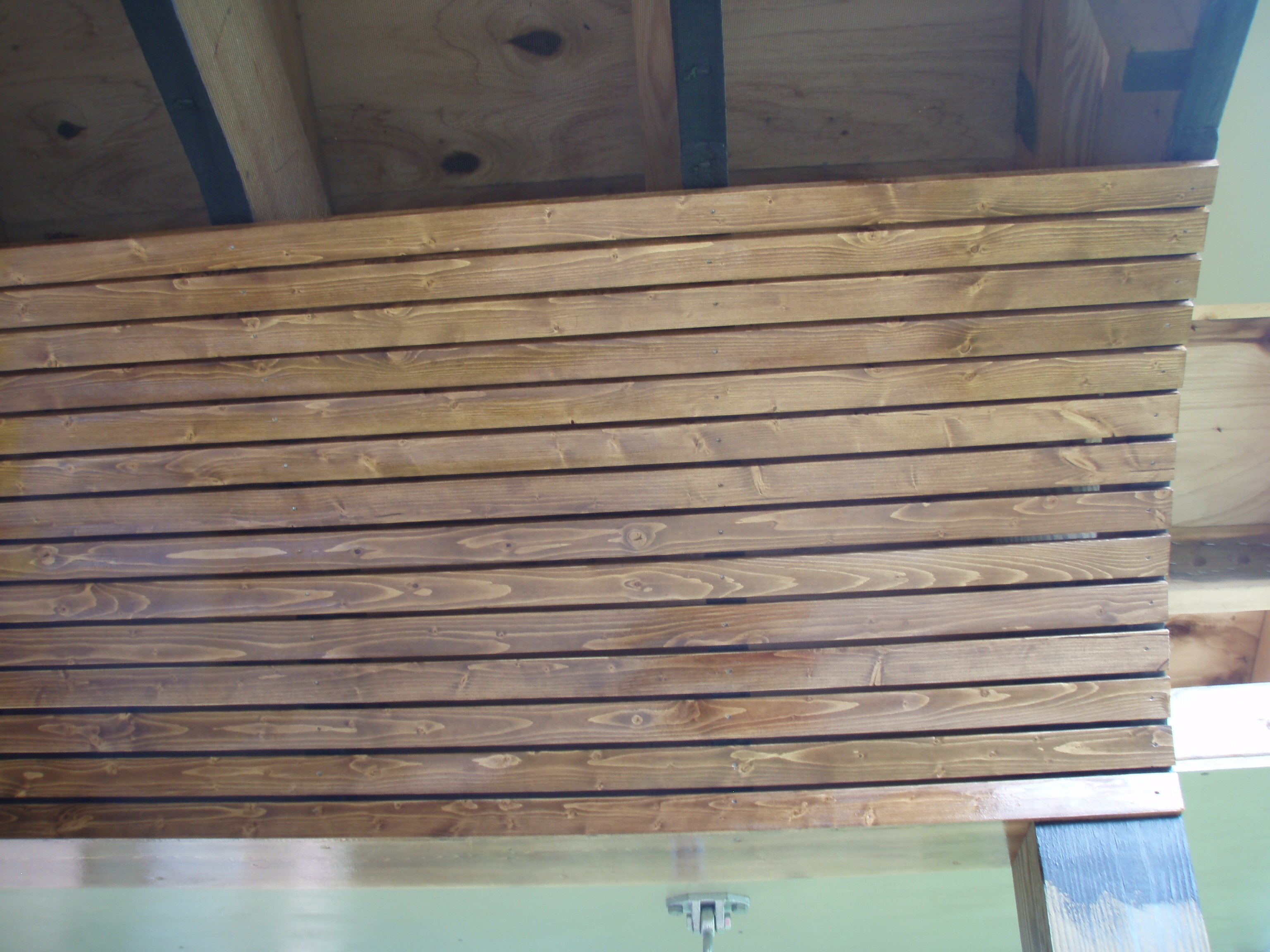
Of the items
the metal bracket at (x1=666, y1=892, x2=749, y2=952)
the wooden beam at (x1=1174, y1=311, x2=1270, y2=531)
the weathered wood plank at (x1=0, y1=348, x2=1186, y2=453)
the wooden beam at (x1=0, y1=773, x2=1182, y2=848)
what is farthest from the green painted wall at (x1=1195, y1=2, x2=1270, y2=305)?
the metal bracket at (x1=666, y1=892, x2=749, y2=952)

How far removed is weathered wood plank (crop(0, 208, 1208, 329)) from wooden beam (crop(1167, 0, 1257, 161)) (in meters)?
0.21

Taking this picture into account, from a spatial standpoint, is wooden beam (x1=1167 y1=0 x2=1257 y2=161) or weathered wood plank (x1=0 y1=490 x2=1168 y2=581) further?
weathered wood plank (x1=0 y1=490 x2=1168 y2=581)

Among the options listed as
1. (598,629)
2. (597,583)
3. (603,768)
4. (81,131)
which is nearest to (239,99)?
(81,131)

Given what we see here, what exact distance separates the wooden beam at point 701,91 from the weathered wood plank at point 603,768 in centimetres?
184

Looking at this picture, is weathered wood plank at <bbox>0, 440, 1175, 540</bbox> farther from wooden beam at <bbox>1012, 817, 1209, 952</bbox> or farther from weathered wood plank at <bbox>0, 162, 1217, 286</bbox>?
wooden beam at <bbox>1012, 817, 1209, 952</bbox>

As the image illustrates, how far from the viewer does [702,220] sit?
8.93ft

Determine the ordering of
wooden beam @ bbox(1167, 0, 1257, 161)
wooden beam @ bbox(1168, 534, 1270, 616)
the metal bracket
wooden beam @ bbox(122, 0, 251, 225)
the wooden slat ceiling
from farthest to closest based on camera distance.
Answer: the metal bracket
wooden beam @ bbox(1168, 534, 1270, 616)
the wooden slat ceiling
wooden beam @ bbox(122, 0, 251, 225)
wooden beam @ bbox(1167, 0, 1257, 161)

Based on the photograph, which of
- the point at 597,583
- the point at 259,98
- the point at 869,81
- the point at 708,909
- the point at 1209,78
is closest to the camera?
the point at 1209,78

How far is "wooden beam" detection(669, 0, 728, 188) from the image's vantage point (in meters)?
2.56

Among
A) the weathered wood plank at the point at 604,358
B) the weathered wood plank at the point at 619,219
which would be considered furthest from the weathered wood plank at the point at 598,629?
the weathered wood plank at the point at 619,219

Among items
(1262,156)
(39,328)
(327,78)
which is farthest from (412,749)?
(1262,156)

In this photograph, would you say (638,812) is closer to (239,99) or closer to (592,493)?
(592,493)

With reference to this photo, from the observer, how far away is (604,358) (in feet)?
9.11

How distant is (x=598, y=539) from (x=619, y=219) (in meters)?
1.01
